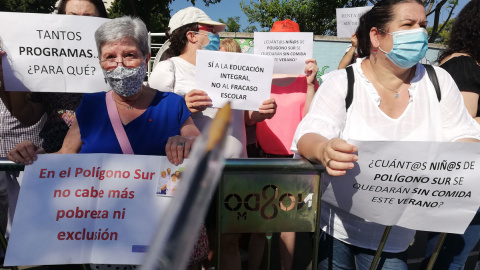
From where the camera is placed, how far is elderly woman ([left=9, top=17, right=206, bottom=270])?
204 centimetres

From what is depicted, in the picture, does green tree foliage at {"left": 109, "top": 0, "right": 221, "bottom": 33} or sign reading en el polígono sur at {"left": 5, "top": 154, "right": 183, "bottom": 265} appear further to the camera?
green tree foliage at {"left": 109, "top": 0, "right": 221, "bottom": 33}

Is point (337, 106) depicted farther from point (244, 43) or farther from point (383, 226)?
point (244, 43)

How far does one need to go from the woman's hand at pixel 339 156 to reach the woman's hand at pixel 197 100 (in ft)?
3.52

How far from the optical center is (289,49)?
330 centimetres

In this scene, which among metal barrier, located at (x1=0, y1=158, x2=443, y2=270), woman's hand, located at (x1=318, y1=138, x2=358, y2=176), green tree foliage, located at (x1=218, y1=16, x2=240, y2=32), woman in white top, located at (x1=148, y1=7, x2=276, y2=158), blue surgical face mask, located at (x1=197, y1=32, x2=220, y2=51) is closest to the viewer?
woman's hand, located at (x1=318, y1=138, x2=358, y2=176)

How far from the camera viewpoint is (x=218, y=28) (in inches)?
129

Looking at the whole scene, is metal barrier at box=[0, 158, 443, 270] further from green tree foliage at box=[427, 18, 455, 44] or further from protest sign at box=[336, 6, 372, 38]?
protest sign at box=[336, 6, 372, 38]

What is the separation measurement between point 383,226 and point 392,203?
263mm

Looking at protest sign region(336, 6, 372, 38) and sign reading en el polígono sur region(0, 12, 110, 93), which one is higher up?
protest sign region(336, 6, 372, 38)

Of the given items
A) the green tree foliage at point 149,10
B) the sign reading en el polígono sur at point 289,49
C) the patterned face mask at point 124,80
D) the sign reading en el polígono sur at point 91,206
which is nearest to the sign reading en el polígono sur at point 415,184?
the sign reading en el polígono sur at point 91,206

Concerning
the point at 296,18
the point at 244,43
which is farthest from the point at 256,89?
the point at 296,18

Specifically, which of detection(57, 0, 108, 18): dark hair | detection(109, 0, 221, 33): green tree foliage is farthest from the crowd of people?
detection(109, 0, 221, 33): green tree foliage

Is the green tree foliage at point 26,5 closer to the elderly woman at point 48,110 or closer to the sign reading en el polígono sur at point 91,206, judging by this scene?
the elderly woman at point 48,110

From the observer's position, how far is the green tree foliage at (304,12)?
24.8 m
